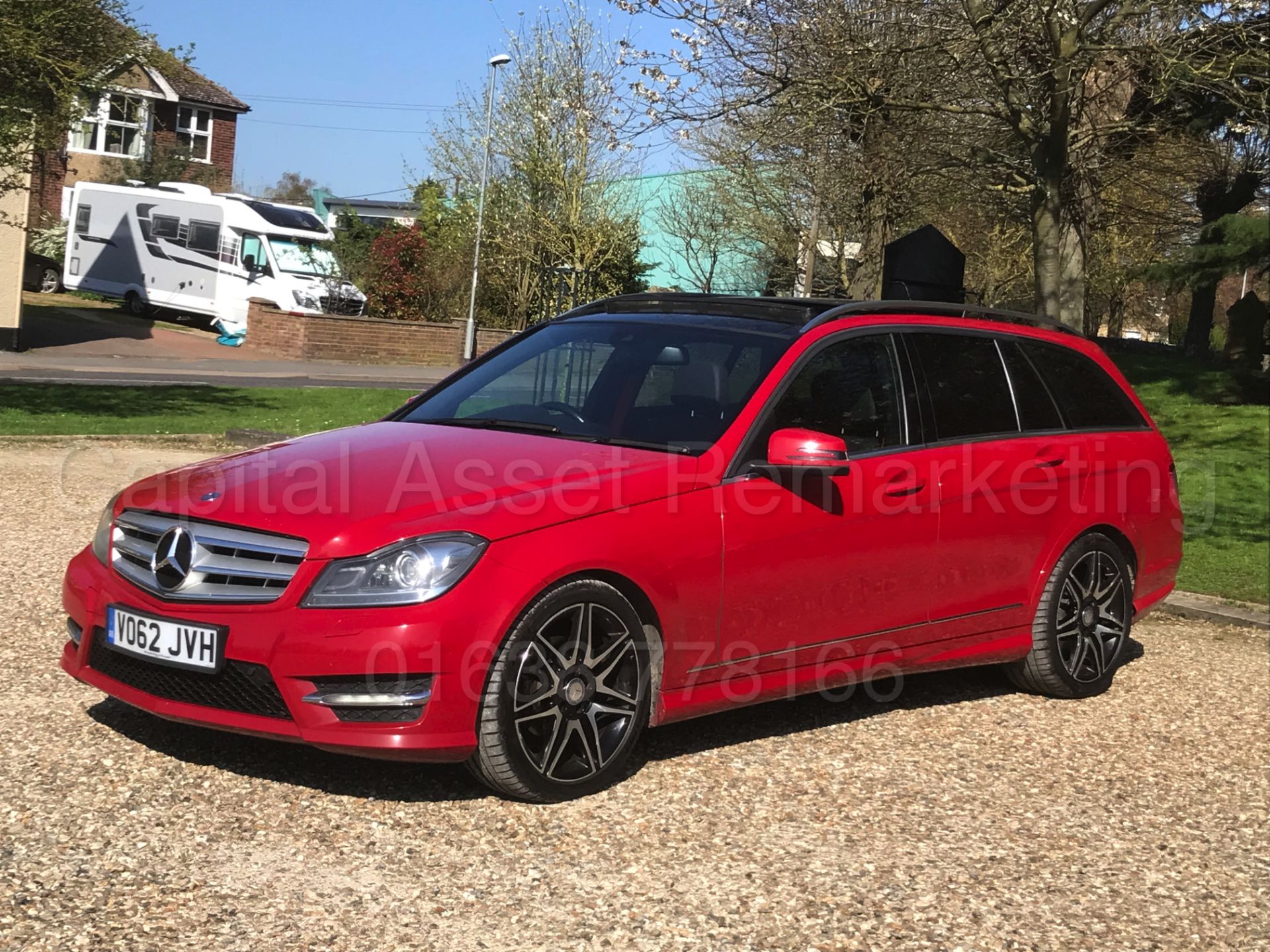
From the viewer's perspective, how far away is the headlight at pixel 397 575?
4.48 metres

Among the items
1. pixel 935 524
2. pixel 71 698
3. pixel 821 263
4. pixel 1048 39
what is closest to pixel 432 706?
pixel 71 698

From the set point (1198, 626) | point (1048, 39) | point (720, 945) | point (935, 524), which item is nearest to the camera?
point (720, 945)

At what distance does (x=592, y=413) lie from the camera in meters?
5.80

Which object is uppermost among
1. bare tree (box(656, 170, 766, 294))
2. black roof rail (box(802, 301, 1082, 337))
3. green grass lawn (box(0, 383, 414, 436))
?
bare tree (box(656, 170, 766, 294))

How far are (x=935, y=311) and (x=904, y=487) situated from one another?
1.08 meters

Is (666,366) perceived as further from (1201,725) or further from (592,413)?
(1201,725)

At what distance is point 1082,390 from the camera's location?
737cm

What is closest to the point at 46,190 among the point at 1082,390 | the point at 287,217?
the point at 287,217

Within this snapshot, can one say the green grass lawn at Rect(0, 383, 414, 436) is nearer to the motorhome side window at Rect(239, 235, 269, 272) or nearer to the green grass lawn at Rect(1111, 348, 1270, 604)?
the green grass lawn at Rect(1111, 348, 1270, 604)

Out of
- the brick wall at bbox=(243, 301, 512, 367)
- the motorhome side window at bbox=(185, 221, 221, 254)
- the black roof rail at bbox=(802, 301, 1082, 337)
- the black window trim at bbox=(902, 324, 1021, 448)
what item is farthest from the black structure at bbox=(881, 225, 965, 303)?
the motorhome side window at bbox=(185, 221, 221, 254)

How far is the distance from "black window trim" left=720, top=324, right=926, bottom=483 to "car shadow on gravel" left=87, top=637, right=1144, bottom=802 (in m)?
1.15

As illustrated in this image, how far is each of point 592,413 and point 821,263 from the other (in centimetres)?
3019

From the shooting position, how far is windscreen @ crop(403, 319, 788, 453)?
561 cm

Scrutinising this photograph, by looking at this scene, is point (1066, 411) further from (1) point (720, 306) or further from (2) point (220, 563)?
(2) point (220, 563)
